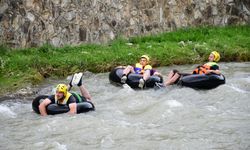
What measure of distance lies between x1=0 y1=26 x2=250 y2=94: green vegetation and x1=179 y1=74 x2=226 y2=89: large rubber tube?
139 inches

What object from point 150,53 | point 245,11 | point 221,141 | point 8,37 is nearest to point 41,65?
point 8,37

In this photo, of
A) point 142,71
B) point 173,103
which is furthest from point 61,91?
point 142,71

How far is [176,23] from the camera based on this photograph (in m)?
21.9

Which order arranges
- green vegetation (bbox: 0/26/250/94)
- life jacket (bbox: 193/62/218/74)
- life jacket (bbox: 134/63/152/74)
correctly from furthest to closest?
green vegetation (bbox: 0/26/250/94)
life jacket (bbox: 134/63/152/74)
life jacket (bbox: 193/62/218/74)

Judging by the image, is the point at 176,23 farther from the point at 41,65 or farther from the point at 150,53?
the point at 41,65

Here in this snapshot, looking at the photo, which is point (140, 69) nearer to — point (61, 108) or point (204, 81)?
point (204, 81)

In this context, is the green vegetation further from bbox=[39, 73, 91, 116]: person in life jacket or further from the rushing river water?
bbox=[39, 73, 91, 116]: person in life jacket

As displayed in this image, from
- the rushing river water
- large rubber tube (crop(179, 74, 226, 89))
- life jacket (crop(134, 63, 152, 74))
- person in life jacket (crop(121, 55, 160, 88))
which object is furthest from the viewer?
life jacket (crop(134, 63, 152, 74))

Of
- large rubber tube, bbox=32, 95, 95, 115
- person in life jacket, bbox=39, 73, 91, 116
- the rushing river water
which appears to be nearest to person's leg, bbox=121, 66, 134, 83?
the rushing river water

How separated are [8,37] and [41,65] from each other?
77.6 inches

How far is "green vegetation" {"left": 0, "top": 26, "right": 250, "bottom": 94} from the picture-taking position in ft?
51.1

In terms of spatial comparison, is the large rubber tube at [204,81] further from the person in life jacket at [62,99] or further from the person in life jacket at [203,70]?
the person in life jacket at [62,99]

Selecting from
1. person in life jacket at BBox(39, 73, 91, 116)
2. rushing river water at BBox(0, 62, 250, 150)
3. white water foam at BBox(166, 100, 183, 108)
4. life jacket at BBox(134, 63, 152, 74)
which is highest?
life jacket at BBox(134, 63, 152, 74)

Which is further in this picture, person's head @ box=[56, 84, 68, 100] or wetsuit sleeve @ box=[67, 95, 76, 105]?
wetsuit sleeve @ box=[67, 95, 76, 105]
